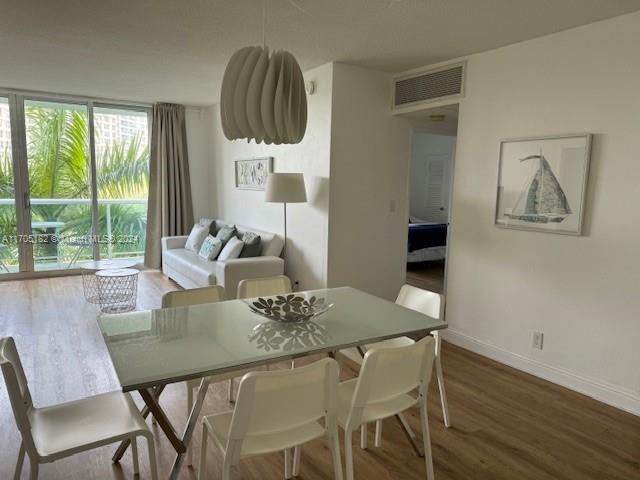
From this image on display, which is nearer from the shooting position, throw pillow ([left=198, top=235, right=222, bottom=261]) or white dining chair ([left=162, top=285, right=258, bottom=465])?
white dining chair ([left=162, top=285, right=258, bottom=465])

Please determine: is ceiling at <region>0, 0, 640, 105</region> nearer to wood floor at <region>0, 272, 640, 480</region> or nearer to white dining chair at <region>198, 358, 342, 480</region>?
white dining chair at <region>198, 358, 342, 480</region>

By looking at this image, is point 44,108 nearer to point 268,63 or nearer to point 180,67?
point 180,67

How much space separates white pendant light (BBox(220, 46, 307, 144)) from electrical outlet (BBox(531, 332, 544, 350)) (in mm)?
2558

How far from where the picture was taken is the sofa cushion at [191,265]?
4617mm

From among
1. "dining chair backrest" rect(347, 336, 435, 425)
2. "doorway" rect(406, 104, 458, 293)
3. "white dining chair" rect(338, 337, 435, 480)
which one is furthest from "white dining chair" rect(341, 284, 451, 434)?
"doorway" rect(406, 104, 458, 293)

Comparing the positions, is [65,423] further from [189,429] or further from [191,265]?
[191,265]

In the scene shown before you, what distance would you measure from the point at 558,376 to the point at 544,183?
141cm

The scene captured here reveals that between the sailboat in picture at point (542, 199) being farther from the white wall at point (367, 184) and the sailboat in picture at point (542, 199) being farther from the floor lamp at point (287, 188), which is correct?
the floor lamp at point (287, 188)

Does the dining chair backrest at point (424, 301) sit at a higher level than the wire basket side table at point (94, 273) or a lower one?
higher

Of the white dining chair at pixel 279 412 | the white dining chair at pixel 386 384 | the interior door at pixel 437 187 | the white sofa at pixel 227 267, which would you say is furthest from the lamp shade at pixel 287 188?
the interior door at pixel 437 187

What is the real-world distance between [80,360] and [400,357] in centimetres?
277

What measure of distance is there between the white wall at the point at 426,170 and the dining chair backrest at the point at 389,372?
21.6 ft

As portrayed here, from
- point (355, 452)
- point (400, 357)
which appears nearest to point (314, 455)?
point (355, 452)

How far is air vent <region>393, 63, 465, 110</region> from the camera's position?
383 cm
